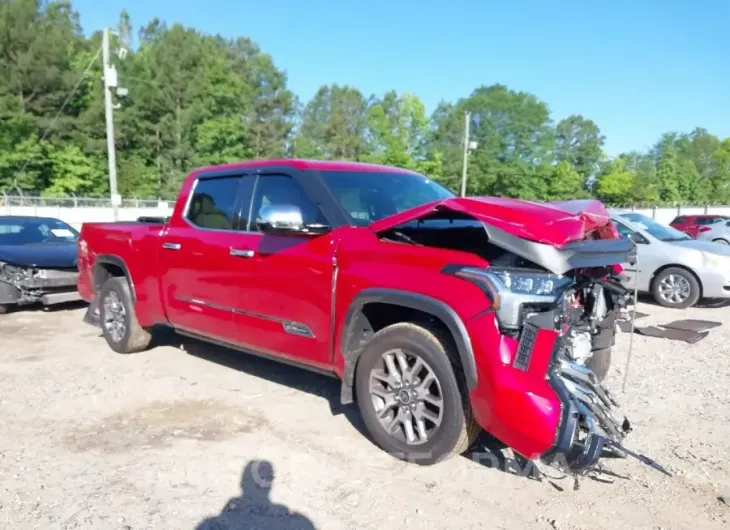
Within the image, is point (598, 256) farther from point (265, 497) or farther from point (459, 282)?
point (265, 497)

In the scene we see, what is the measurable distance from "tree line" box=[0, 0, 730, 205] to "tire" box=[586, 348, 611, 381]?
943 inches

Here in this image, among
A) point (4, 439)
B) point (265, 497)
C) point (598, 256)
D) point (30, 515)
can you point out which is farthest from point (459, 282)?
point (4, 439)

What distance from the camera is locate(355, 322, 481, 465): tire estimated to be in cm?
336

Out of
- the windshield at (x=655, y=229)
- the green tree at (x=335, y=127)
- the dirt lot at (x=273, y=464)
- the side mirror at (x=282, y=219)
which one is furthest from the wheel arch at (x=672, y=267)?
the green tree at (x=335, y=127)

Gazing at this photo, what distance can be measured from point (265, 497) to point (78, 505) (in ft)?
3.15

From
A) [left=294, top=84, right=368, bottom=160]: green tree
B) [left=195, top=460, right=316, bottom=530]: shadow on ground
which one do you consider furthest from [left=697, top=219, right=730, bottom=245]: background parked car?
[left=294, top=84, right=368, bottom=160]: green tree

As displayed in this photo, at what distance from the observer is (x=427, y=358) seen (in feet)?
11.3

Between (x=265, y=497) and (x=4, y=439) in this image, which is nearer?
(x=265, y=497)

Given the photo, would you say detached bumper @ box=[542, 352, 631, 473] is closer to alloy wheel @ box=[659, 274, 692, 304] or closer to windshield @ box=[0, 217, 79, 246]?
alloy wheel @ box=[659, 274, 692, 304]

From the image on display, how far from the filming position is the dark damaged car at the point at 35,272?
8055mm

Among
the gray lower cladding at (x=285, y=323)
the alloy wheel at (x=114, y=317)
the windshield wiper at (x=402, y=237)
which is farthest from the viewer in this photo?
the alloy wheel at (x=114, y=317)

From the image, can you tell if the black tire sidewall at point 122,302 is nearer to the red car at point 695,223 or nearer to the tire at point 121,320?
the tire at point 121,320

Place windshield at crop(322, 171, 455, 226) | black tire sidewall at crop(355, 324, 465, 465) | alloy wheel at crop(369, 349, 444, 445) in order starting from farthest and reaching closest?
windshield at crop(322, 171, 455, 226) → alloy wheel at crop(369, 349, 444, 445) → black tire sidewall at crop(355, 324, 465, 465)

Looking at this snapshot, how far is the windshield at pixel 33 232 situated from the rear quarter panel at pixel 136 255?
3.40m
